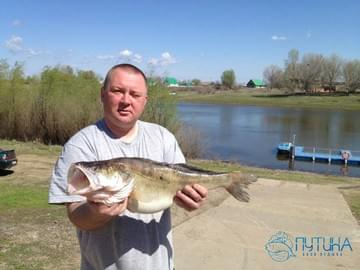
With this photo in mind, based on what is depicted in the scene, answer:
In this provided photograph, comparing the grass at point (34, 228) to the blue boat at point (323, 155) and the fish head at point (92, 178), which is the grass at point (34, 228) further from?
the blue boat at point (323, 155)

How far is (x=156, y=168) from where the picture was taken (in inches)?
88.0

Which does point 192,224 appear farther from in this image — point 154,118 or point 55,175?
point 154,118

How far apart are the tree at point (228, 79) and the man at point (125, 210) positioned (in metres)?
144

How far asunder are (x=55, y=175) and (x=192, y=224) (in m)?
5.09

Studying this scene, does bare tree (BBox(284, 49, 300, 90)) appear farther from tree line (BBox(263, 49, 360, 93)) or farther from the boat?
the boat

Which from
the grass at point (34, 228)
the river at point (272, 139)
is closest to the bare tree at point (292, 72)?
the river at point (272, 139)

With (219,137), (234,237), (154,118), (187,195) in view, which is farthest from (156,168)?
(219,137)

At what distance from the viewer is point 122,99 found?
225 centimetres

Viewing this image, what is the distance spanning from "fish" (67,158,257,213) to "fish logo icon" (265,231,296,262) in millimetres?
3550

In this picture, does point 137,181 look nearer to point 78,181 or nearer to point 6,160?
point 78,181

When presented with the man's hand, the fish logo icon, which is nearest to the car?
the fish logo icon

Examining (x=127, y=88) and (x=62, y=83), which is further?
(x=62, y=83)

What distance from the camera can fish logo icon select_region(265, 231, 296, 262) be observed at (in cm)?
587

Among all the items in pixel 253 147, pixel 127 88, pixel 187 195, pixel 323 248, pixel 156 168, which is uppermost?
pixel 127 88
